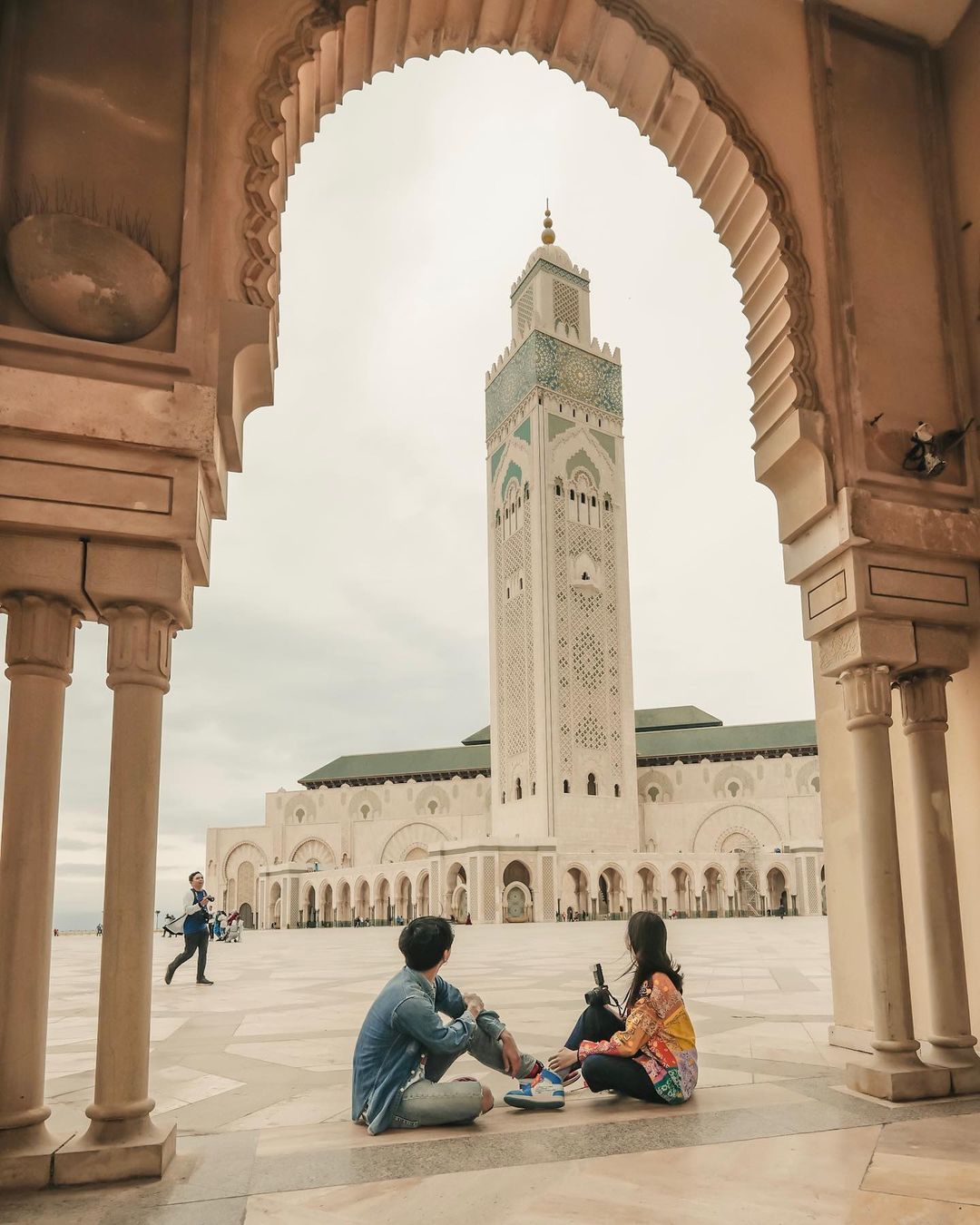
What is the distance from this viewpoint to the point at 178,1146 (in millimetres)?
2996

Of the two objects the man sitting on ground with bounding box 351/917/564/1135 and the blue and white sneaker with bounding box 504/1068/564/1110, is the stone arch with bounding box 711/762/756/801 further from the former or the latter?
the man sitting on ground with bounding box 351/917/564/1135

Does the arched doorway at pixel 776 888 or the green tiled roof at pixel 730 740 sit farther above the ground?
the green tiled roof at pixel 730 740

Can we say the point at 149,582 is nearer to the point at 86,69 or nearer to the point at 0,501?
the point at 0,501

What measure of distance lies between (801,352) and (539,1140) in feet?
9.93

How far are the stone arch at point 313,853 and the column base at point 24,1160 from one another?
144 ft

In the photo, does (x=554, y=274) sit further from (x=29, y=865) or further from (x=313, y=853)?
(x=29, y=865)

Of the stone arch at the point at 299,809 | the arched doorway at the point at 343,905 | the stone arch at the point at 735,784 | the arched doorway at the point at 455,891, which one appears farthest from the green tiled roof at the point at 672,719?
the arched doorway at the point at 455,891

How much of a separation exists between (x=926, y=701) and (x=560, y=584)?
33.0 m

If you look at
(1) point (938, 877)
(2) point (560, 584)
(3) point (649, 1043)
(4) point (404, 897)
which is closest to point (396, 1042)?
(3) point (649, 1043)

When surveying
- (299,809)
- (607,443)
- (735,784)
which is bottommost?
(299,809)

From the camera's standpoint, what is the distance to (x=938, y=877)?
150 inches

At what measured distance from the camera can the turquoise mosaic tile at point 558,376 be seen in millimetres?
38469

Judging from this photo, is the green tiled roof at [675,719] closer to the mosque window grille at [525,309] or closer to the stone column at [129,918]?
the mosque window grille at [525,309]

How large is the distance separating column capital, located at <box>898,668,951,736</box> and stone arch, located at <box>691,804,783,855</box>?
37498mm
